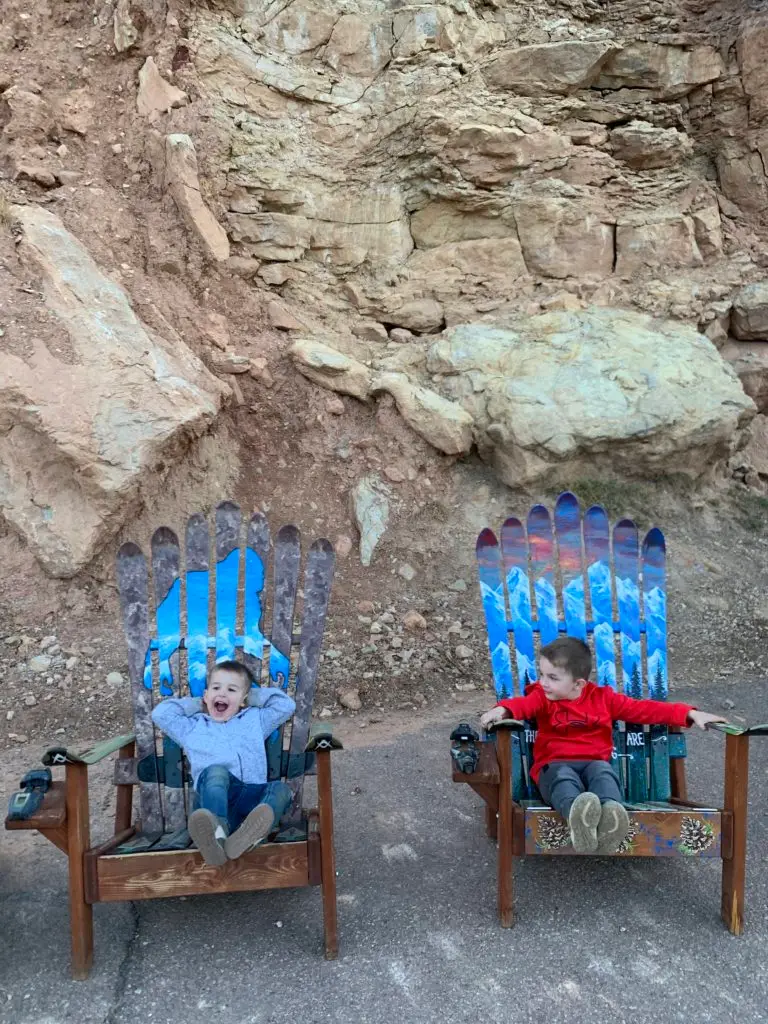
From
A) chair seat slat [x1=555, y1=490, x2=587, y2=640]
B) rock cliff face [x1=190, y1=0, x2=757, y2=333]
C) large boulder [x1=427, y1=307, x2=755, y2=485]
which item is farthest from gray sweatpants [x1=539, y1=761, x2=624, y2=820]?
rock cliff face [x1=190, y1=0, x2=757, y2=333]

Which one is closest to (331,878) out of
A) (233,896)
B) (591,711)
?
(233,896)

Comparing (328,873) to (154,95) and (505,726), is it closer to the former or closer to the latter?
(505,726)

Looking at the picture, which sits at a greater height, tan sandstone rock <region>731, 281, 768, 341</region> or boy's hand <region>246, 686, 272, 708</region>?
tan sandstone rock <region>731, 281, 768, 341</region>

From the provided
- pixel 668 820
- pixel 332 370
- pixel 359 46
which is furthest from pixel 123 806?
pixel 359 46

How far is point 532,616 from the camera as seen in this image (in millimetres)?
3156

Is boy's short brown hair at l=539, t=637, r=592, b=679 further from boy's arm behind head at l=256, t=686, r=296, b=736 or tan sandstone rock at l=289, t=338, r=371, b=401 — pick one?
tan sandstone rock at l=289, t=338, r=371, b=401

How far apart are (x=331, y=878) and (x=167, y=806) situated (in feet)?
2.81

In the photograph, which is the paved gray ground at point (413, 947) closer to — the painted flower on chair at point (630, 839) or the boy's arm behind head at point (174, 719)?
the painted flower on chair at point (630, 839)

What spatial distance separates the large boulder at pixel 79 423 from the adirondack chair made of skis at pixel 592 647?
3117mm

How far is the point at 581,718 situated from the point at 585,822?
0.55 m

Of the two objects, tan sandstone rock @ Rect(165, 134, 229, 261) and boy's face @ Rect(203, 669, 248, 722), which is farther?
tan sandstone rock @ Rect(165, 134, 229, 261)

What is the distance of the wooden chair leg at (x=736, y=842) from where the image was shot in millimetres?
2326

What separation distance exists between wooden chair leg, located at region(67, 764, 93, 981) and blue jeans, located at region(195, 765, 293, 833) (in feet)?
1.28

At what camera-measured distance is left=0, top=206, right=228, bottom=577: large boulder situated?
495 cm
